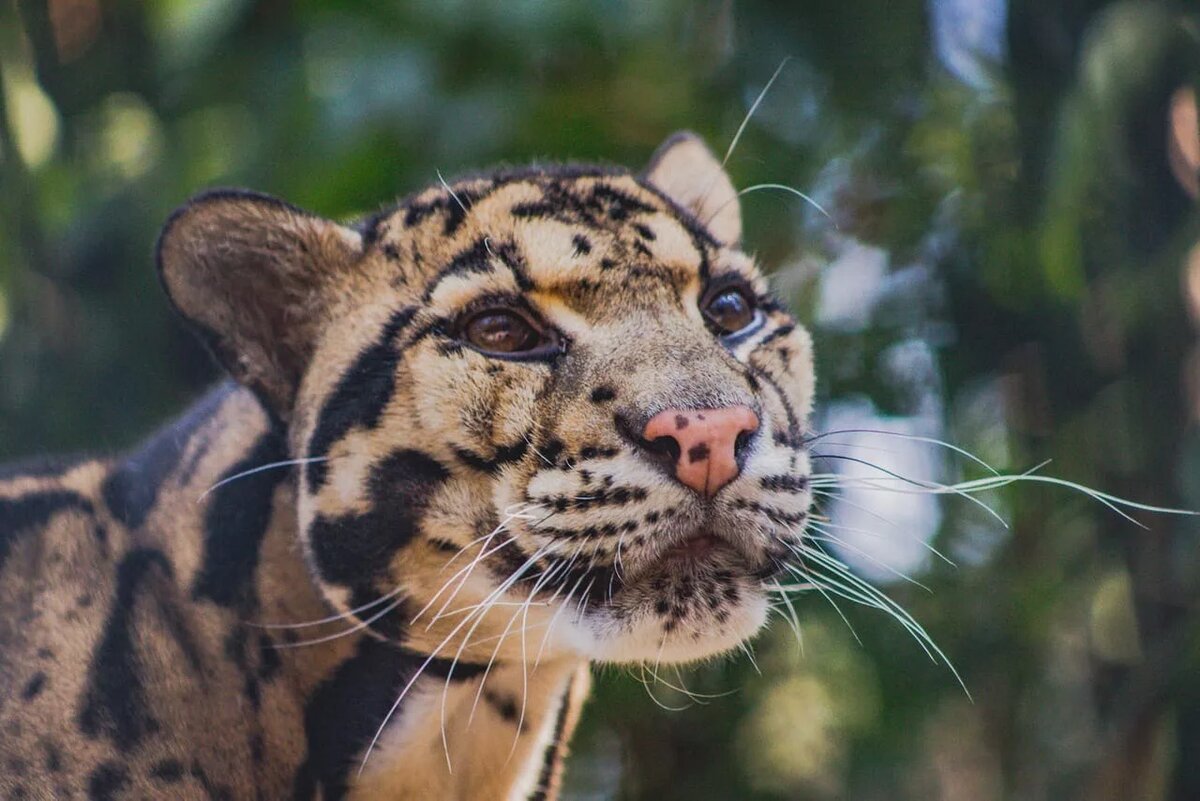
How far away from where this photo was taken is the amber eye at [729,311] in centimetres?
402

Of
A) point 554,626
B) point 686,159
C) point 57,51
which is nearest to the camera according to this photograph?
point 554,626

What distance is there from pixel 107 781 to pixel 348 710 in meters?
0.66

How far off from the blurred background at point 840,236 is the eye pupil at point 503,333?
2.82 meters

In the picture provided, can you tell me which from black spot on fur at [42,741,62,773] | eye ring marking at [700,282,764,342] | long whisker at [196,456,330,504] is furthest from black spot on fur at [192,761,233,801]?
eye ring marking at [700,282,764,342]

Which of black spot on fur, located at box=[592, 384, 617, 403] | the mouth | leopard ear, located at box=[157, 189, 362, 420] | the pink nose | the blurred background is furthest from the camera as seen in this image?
the blurred background

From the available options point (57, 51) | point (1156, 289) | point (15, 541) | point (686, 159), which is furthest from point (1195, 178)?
point (57, 51)

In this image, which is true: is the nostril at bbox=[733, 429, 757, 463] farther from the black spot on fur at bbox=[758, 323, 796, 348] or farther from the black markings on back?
the black markings on back

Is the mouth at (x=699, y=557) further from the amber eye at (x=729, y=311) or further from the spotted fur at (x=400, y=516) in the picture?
the amber eye at (x=729, y=311)

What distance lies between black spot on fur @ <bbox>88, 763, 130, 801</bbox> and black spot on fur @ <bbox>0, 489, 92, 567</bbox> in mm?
764

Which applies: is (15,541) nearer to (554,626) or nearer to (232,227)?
(232,227)

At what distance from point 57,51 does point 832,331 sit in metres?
4.64

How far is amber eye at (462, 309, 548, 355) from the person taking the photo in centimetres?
371

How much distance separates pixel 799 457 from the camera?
11.8 ft

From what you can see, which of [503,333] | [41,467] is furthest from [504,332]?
[41,467]
